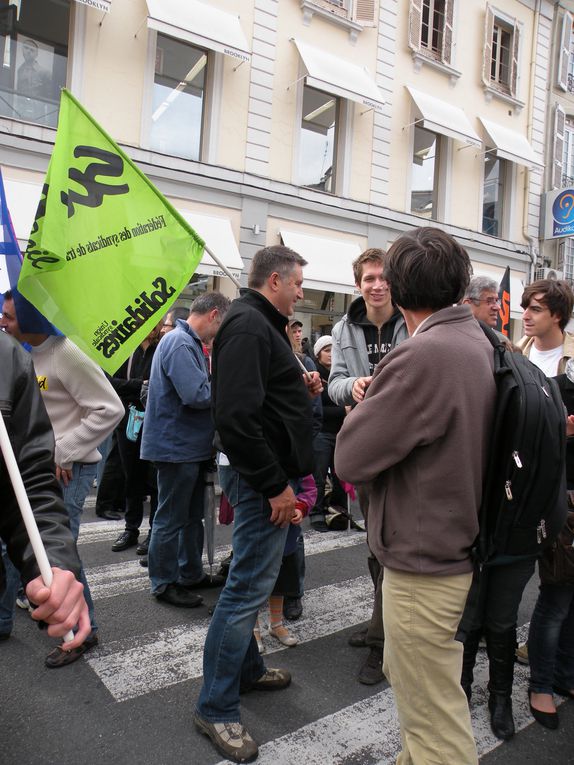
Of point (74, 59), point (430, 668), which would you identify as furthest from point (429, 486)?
point (74, 59)

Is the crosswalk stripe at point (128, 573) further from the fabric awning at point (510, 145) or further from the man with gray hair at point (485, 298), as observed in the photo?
the fabric awning at point (510, 145)

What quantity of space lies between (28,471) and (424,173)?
1469 centimetres

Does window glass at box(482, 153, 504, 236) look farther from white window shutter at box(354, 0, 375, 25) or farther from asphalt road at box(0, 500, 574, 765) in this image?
asphalt road at box(0, 500, 574, 765)

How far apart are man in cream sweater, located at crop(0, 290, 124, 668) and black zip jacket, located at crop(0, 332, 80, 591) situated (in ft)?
4.91

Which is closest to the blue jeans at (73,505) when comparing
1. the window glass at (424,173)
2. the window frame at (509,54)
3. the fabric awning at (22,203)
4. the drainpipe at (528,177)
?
the fabric awning at (22,203)

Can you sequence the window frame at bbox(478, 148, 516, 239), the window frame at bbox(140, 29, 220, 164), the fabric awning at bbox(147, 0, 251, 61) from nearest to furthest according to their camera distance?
the fabric awning at bbox(147, 0, 251, 61), the window frame at bbox(140, 29, 220, 164), the window frame at bbox(478, 148, 516, 239)

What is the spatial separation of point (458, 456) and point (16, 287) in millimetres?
2217

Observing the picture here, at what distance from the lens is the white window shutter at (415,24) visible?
13547 millimetres

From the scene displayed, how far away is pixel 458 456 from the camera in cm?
173

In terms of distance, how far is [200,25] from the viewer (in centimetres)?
1025

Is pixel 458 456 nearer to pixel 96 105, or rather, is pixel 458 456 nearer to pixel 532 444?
pixel 532 444

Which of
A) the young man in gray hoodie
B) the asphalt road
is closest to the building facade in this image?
the young man in gray hoodie

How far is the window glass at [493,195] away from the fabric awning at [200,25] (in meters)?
7.93

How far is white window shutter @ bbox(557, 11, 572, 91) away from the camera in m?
16.3
